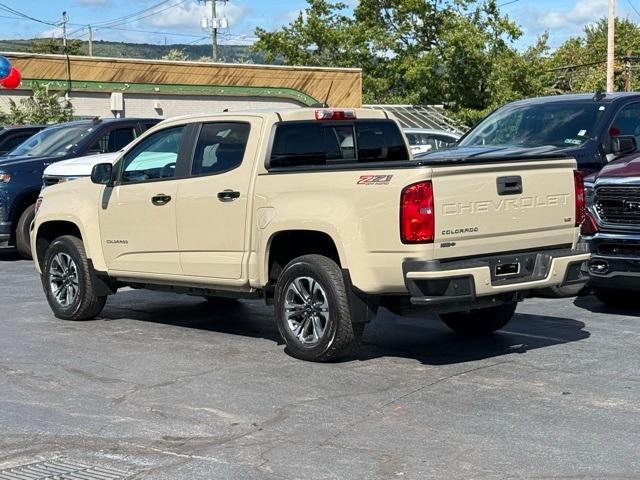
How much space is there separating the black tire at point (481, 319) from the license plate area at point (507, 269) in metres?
1.14

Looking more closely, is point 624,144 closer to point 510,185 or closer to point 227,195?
point 510,185

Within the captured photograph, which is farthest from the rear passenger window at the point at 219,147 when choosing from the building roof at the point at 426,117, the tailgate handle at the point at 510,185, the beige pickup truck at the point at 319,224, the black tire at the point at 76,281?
the building roof at the point at 426,117

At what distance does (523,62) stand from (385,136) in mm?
40807

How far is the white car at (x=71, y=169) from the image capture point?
554 inches

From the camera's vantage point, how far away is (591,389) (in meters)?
7.13

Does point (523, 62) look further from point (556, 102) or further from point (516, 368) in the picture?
point (516, 368)

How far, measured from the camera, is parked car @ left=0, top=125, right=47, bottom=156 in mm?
18297

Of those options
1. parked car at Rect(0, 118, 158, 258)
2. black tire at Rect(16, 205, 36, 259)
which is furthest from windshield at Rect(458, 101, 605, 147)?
black tire at Rect(16, 205, 36, 259)

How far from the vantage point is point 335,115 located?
900 centimetres

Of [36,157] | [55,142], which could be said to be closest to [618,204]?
[36,157]

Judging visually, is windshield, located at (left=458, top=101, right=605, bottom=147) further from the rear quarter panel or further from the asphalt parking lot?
the rear quarter panel

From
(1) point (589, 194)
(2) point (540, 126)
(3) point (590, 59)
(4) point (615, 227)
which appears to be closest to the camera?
(4) point (615, 227)

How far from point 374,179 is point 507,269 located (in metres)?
1.21

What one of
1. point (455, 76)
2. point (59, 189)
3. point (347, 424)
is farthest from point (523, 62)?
point (347, 424)
